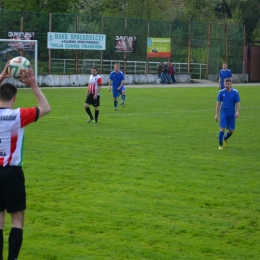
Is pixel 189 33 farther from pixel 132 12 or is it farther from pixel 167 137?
pixel 167 137

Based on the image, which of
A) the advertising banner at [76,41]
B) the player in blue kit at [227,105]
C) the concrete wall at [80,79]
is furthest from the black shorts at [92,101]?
the advertising banner at [76,41]

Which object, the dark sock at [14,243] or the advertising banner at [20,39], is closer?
the dark sock at [14,243]

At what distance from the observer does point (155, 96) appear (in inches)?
1316

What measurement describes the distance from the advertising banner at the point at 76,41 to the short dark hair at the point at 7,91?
34.3m

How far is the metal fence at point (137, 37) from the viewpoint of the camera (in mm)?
39625

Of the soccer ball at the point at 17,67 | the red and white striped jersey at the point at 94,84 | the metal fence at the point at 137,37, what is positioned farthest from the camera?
the metal fence at the point at 137,37

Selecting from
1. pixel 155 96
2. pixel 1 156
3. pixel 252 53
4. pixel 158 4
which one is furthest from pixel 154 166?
pixel 158 4

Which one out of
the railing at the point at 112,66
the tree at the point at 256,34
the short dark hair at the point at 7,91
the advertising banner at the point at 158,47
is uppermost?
the tree at the point at 256,34

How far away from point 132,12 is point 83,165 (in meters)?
49.7

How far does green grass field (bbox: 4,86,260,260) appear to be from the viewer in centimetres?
760

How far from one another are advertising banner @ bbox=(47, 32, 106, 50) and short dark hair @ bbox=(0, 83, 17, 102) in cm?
3429

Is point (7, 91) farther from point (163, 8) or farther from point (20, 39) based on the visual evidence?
point (163, 8)

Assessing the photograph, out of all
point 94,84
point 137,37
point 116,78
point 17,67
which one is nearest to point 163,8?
point 137,37

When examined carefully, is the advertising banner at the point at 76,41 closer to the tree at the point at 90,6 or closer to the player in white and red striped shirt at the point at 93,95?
the player in white and red striped shirt at the point at 93,95
